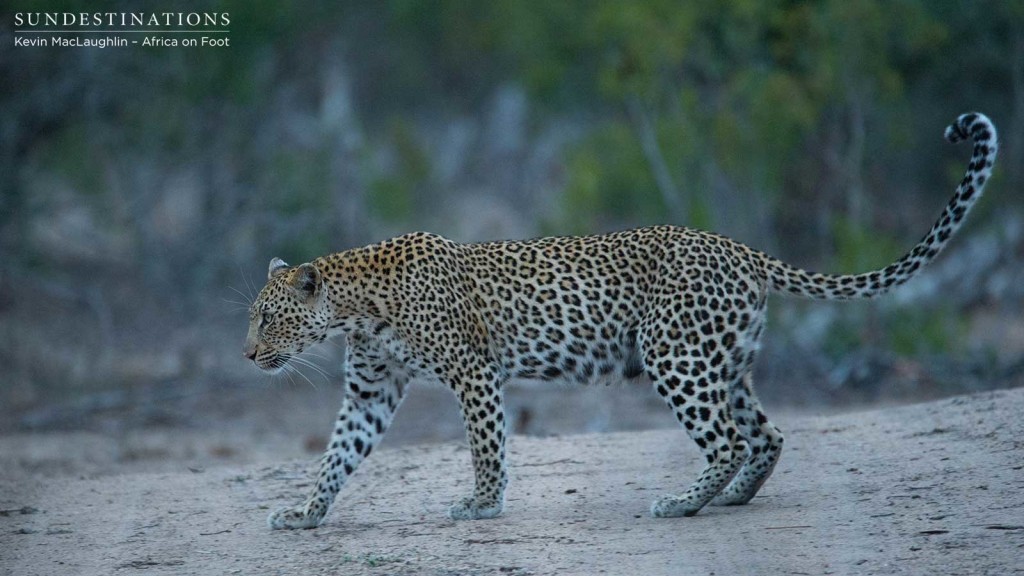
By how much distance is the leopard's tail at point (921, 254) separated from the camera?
7297 mm

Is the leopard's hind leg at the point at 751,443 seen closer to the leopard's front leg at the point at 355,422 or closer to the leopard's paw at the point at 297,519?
the leopard's front leg at the point at 355,422

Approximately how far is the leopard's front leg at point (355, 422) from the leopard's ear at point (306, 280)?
15.1 inches

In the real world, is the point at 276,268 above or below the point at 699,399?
above

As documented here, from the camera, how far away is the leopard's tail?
7297mm

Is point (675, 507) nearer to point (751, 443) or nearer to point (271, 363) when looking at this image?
point (751, 443)

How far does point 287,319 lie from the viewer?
26.2ft

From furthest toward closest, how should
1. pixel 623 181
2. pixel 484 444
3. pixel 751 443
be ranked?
pixel 623 181
pixel 751 443
pixel 484 444

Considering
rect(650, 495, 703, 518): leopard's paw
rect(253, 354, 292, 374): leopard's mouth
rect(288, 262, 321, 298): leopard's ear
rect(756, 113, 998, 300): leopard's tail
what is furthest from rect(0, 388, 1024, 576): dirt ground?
rect(288, 262, 321, 298): leopard's ear

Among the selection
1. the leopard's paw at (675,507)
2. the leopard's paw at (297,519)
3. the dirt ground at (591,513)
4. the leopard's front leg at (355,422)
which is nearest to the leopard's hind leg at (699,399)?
the leopard's paw at (675,507)

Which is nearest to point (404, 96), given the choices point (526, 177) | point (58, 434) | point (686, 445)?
point (526, 177)

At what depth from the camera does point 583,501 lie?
8.22m

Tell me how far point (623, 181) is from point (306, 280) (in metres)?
18.9

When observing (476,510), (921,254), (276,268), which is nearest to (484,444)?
(476,510)

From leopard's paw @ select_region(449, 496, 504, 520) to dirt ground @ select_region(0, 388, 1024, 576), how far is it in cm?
8
